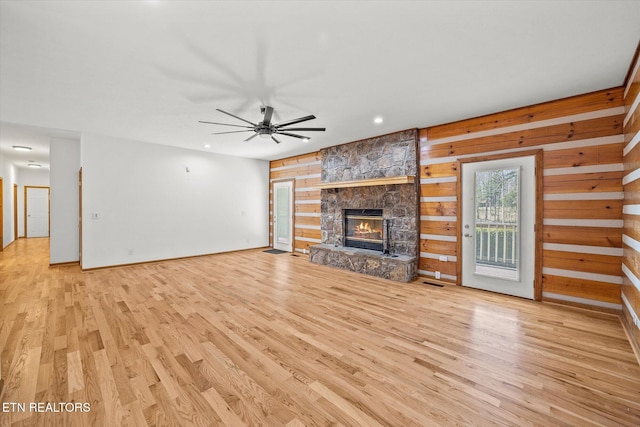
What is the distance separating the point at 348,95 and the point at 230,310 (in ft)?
10.3

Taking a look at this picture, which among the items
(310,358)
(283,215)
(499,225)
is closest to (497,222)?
(499,225)

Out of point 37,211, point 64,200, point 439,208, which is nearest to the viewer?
point 439,208

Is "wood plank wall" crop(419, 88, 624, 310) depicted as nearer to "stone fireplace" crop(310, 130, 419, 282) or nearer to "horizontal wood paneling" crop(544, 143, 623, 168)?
"horizontal wood paneling" crop(544, 143, 623, 168)

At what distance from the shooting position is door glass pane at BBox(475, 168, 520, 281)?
12.5 ft

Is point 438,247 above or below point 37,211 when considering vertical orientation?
below

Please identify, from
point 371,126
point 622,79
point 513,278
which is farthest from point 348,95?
point 513,278

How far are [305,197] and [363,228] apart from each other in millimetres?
2051

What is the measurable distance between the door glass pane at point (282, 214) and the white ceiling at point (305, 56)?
3795 mm

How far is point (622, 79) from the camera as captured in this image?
2.96 metres

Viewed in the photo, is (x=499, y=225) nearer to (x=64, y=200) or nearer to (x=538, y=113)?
(x=538, y=113)

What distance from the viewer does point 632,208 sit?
267 cm

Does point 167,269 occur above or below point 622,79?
below

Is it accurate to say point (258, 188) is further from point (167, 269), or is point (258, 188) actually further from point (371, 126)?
point (371, 126)

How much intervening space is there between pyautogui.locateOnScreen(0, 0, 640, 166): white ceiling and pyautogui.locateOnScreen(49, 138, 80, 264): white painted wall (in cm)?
170
